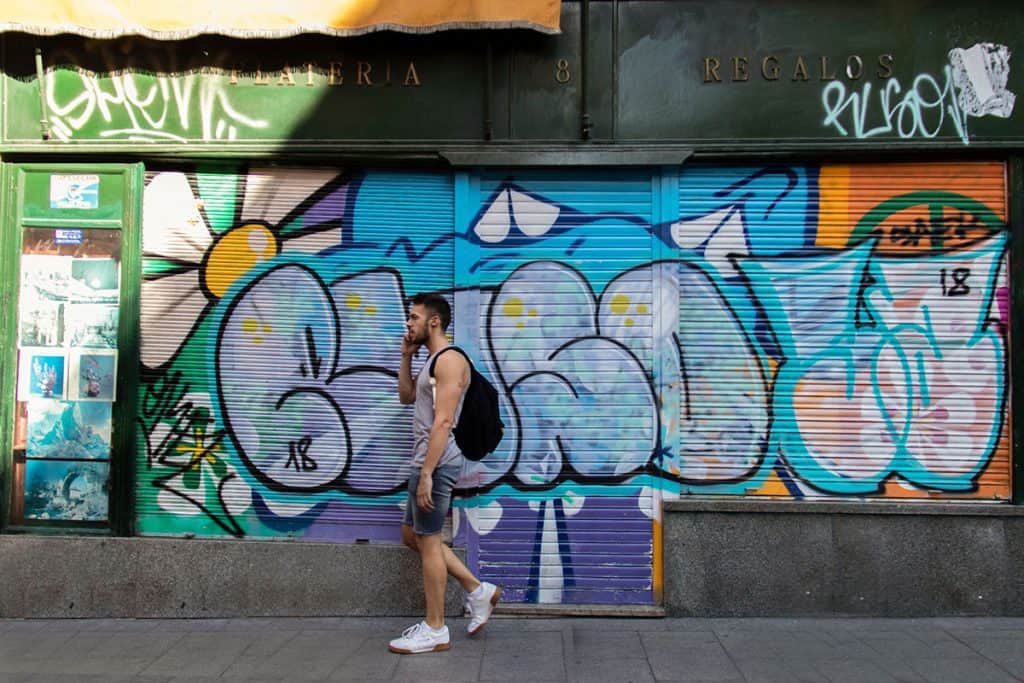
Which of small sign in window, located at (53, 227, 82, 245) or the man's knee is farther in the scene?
small sign in window, located at (53, 227, 82, 245)

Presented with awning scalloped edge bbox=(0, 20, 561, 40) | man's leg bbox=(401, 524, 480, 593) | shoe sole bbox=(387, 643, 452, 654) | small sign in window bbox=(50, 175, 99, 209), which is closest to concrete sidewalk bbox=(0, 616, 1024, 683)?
shoe sole bbox=(387, 643, 452, 654)

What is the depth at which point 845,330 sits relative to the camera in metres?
6.00

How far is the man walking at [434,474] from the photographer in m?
5.11

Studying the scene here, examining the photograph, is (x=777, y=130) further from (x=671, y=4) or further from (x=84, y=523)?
(x=84, y=523)

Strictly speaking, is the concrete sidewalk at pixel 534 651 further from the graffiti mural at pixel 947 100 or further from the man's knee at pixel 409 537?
the graffiti mural at pixel 947 100

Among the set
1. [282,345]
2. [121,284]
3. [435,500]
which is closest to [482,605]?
[435,500]

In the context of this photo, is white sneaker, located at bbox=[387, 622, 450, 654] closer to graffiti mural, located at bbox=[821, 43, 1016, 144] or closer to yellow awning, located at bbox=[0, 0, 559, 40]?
yellow awning, located at bbox=[0, 0, 559, 40]

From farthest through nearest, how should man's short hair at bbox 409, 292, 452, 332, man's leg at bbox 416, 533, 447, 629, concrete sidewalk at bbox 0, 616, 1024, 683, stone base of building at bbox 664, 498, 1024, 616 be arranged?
stone base of building at bbox 664, 498, 1024, 616 < man's short hair at bbox 409, 292, 452, 332 < man's leg at bbox 416, 533, 447, 629 < concrete sidewalk at bbox 0, 616, 1024, 683

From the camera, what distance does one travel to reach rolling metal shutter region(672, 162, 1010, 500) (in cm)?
595

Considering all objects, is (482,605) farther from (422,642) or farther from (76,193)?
(76,193)

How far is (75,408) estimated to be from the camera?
617 centimetres

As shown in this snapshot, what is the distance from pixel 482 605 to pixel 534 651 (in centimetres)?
41

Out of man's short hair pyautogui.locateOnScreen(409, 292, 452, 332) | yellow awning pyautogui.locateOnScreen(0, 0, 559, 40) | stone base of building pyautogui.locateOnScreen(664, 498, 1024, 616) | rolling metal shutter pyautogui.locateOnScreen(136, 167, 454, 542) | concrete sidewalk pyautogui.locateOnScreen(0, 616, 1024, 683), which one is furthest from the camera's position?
rolling metal shutter pyautogui.locateOnScreen(136, 167, 454, 542)

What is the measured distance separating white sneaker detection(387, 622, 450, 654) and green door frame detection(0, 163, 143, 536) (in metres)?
2.23
